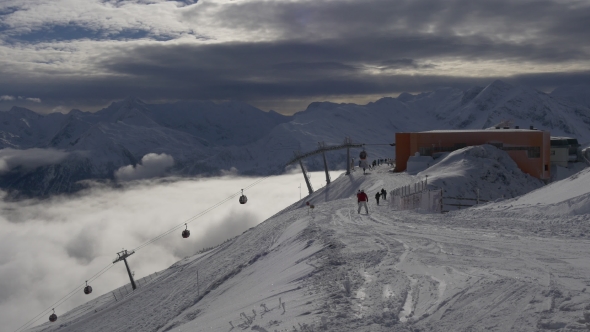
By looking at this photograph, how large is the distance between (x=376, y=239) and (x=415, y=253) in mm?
3238

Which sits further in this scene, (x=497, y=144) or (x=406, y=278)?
(x=497, y=144)

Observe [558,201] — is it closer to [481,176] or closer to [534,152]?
[481,176]

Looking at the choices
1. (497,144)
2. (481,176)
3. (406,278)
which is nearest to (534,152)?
(497,144)

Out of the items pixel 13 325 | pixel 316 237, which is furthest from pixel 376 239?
pixel 13 325

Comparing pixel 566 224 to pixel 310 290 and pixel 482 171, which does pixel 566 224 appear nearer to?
pixel 310 290

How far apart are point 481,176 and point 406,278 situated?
39863 mm

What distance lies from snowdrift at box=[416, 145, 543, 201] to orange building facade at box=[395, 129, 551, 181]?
2815 millimetres

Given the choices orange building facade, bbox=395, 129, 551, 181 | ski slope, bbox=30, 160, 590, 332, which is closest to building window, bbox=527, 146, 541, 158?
orange building facade, bbox=395, 129, 551, 181

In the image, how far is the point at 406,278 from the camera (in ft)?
37.9

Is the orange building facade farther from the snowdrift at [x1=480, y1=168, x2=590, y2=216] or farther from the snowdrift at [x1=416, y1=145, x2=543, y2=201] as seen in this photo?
the snowdrift at [x1=480, y1=168, x2=590, y2=216]

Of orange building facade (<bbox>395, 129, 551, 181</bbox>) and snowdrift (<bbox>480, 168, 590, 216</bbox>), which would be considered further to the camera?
orange building facade (<bbox>395, 129, 551, 181</bbox>)

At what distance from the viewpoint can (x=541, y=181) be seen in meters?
57.1

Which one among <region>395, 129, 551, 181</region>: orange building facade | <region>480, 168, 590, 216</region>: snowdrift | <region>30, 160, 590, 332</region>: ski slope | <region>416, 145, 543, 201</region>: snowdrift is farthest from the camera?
<region>395, 129, 551, 181</region>: orange building facade

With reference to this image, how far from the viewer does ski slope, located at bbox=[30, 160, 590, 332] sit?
9023 mm
